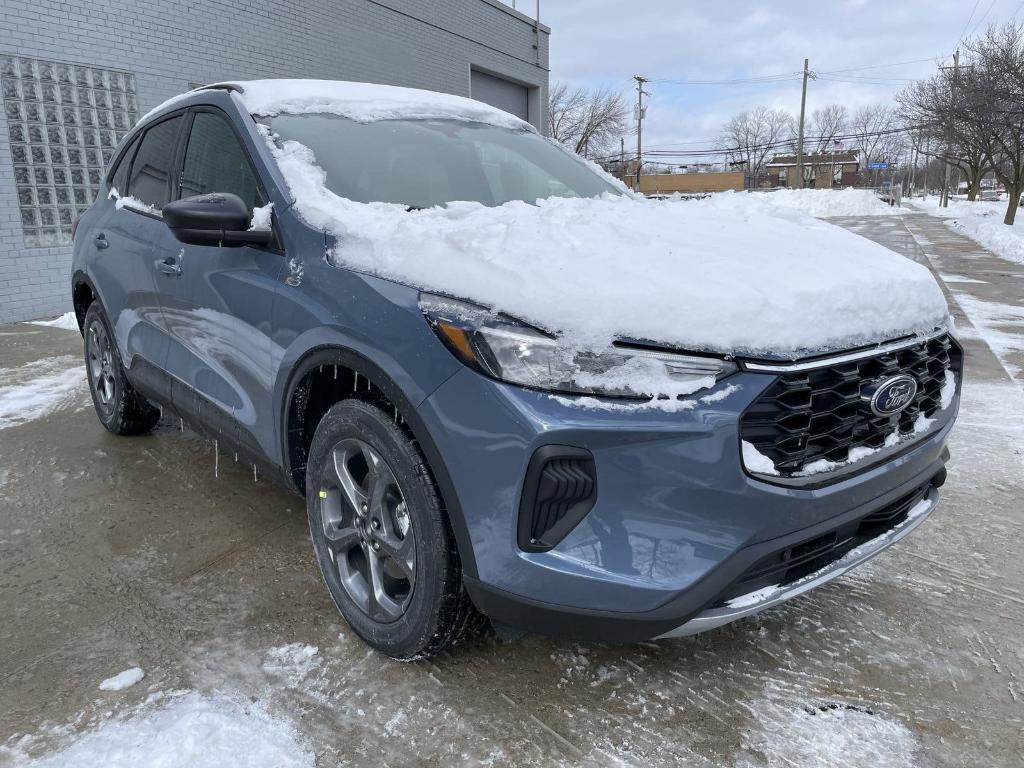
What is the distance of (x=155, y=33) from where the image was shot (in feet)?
29.7

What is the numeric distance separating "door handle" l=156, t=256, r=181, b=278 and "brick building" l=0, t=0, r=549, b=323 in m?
6.24

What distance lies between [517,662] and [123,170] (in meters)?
3.37

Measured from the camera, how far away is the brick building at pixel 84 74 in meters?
7.89

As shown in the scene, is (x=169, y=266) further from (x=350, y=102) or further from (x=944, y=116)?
(x=944, y=116)

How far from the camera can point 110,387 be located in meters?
4.23

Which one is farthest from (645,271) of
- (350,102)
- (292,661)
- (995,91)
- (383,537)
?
(995,91)

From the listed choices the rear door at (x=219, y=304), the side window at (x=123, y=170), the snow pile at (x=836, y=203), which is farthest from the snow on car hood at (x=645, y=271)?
the snow pile at (x=836, y=203)

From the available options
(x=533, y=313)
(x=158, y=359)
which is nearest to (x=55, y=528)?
(x=158, y=359)

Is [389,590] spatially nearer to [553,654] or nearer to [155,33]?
[553,654]

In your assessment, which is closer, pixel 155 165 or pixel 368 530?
pixel 368 530

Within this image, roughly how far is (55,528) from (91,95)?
715cm

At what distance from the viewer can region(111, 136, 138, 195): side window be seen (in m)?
3.91

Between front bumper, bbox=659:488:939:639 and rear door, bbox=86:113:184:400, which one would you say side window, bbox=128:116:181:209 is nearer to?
rear door, bbox=86:113:184:400

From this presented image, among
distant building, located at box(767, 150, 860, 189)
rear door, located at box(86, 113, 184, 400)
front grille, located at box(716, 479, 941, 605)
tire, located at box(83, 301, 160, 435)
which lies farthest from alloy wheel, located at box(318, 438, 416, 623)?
distant building, located at box(767, 150, 860, 189)
